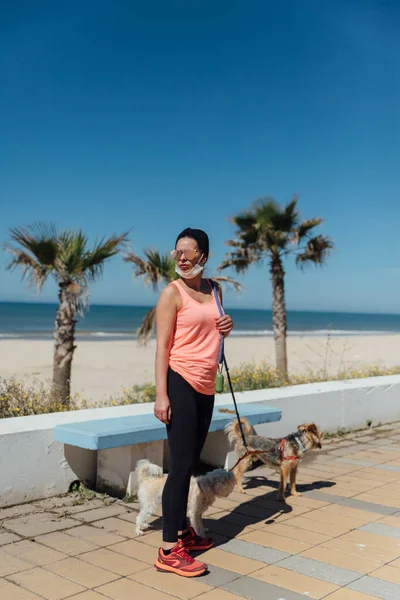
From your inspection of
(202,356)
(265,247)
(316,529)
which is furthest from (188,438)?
(265,247)

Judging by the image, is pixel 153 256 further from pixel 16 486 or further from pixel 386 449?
pixel 16 486

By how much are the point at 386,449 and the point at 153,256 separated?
7.22 meters

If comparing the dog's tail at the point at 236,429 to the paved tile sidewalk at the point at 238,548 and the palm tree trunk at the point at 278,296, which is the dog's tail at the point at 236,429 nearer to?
the paved tile sidewalk at the point at 238,548

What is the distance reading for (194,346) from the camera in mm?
3945

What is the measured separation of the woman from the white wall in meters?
1.62

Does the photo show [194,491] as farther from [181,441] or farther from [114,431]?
[114,431]

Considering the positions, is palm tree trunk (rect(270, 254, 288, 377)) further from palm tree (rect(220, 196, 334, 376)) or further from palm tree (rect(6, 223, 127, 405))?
palm tree (rect(6, 223, 127, 405))

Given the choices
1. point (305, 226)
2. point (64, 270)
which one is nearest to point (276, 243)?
point (305, 226)

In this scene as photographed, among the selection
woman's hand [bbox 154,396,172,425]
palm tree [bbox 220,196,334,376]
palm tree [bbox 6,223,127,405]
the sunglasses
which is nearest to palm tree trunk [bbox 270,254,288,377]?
palm tree [bbox 220,196,334,376]

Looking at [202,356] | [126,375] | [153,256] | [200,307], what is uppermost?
[153,256]

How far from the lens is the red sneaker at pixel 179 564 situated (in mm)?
3816

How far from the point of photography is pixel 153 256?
13.4 metres

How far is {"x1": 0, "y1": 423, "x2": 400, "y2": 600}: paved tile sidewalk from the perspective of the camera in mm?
3625

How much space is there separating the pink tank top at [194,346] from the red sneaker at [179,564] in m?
0.99
